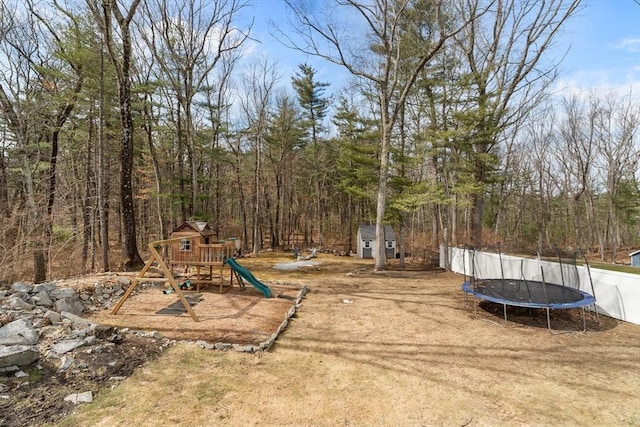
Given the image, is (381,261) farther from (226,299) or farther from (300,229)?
(300,229)

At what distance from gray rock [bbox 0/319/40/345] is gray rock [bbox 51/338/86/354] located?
0.88 ft

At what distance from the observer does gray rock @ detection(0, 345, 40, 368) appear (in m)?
3.20

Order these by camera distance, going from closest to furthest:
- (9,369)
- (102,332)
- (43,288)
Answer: (9,369)
(102,332)
(43,288)

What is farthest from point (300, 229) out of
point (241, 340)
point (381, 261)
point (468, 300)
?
point (241, 340)

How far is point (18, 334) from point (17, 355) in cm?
64

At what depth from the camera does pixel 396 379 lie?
373 cm

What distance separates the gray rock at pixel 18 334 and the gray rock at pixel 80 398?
122cm

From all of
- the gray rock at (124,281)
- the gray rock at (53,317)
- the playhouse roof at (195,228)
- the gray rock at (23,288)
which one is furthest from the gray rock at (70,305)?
the playhouse roof at (195,228)

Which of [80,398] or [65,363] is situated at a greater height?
[65,363]

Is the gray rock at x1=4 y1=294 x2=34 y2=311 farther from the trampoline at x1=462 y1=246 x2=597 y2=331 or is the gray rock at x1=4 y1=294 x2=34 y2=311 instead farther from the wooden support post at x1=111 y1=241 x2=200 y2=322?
the trampoline at x1=462 y1=246 x2=597 y2=331

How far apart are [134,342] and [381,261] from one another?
9173 millimetres

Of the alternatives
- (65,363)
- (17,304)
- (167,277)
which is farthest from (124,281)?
(65,363)

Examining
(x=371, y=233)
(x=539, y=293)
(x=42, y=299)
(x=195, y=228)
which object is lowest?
(x=539, y=293)

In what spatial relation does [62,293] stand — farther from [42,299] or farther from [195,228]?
[195,228]
